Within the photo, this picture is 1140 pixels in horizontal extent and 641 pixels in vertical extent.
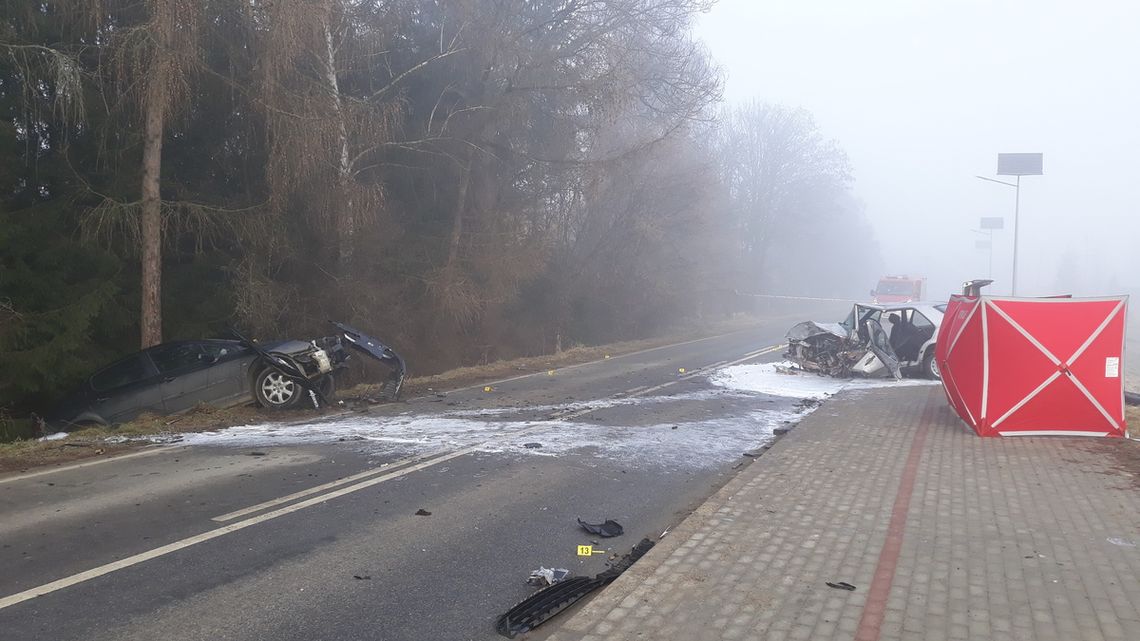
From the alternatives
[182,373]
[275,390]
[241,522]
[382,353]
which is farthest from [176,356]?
[241,522]

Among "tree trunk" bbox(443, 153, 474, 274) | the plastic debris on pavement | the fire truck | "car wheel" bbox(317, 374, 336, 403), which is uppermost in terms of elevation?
"tree trunk" bbox(443, 153, 474, 274)

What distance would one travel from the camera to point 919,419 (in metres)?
11.3

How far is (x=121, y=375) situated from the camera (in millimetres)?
11547

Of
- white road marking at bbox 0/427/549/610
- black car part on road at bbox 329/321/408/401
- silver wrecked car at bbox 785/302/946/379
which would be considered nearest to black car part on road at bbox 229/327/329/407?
black car part on road at bbox 329/321/408/401

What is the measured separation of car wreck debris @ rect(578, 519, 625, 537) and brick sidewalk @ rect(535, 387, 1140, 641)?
58cm

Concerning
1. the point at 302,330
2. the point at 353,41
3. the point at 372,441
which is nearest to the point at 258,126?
the point at 353,41

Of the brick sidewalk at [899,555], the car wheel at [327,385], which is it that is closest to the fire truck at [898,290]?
the brick sidewalk at [899,555]

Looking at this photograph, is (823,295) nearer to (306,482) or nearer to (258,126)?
(258,126)

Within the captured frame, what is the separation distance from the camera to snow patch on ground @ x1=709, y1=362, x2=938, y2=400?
1518 cm

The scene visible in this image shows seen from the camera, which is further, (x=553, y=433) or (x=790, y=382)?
(x=790, y=382)

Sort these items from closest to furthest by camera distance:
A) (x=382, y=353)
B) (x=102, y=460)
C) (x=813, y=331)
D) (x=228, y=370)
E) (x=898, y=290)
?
(x=102, y=460)
(x=228, y=370)
(x=382, y=353)
(x=813, y=331)
(x=898, y=290)

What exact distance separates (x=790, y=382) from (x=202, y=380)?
11.0 metres

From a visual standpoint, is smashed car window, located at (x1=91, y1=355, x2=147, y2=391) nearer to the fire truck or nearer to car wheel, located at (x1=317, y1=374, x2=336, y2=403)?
car wheel, located at (x1=317, y1=374, x2=336, y2=403)

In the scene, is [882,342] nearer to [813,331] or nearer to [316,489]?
[813,331]
